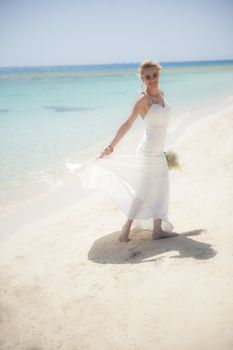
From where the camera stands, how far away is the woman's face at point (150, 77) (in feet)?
13.1

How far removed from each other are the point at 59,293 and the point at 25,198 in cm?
342

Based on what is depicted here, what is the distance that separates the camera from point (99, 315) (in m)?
3.21

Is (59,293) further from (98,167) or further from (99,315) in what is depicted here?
(98,167)

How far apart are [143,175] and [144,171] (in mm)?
51

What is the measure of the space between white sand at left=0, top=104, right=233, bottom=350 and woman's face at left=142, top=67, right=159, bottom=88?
6.03ft

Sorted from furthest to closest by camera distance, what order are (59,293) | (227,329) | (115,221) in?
(115,221) → (59,293) → (227,329)

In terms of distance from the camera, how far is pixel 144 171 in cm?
436

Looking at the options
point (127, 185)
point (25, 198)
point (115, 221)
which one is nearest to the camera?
point (127, 185)

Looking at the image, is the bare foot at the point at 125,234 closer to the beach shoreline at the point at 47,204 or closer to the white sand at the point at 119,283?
the white sand at the point at 119,283

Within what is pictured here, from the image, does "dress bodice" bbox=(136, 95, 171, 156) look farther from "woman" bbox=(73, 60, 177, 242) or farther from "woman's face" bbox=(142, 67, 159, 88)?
"woman's face" bbox=(142, 67, 159, 88)

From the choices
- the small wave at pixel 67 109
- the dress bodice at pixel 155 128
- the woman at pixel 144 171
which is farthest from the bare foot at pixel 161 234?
the small wave at pixel 67 109

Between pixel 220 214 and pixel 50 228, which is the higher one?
pixel 220 214

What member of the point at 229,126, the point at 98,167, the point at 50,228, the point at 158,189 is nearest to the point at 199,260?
the point at 158,189

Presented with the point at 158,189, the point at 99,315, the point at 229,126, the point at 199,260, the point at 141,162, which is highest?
the point at 229,126
